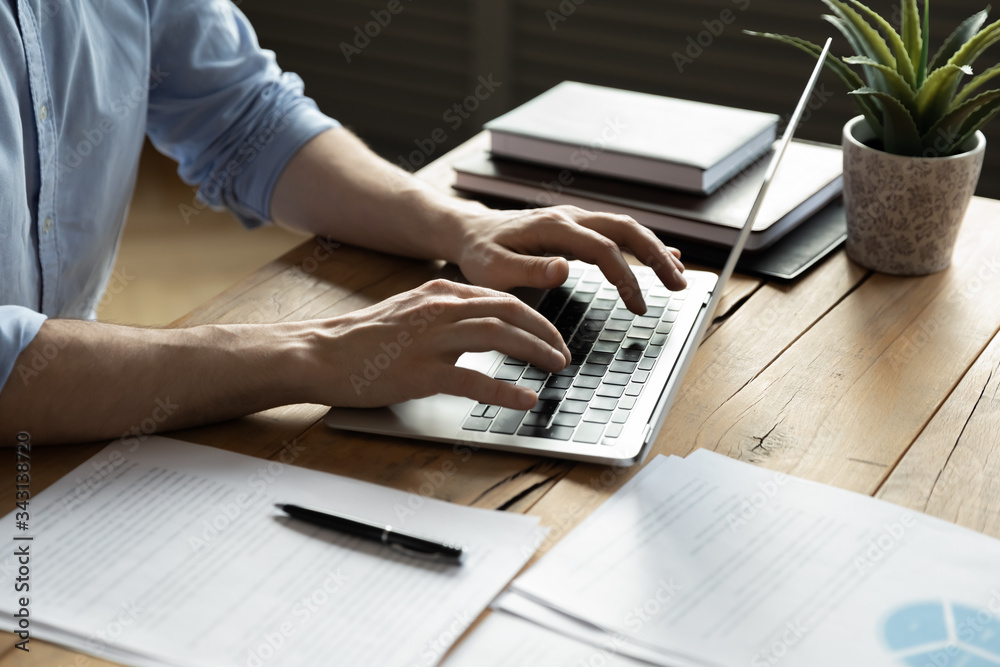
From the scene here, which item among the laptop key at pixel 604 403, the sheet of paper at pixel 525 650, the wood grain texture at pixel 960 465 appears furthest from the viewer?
the laptop key at pixel 604 403

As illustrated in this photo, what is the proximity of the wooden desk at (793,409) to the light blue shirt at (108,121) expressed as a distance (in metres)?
0.22

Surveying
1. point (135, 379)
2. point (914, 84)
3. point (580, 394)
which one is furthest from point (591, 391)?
point (914, 84)

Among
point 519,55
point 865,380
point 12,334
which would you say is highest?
point 12,334

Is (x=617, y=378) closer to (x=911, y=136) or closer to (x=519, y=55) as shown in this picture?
(x=911, y=136)

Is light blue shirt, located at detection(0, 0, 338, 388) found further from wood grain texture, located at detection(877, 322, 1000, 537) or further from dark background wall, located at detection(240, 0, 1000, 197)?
dark background wall, located at detection(240, 0, 1000, 197)

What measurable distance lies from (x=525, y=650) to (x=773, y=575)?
0.54ft

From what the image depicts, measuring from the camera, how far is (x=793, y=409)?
772 mm

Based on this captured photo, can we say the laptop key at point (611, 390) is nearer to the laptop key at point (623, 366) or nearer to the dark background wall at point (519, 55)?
the laptop key at point (623, 366)

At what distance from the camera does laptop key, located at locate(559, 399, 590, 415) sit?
0.75 meters

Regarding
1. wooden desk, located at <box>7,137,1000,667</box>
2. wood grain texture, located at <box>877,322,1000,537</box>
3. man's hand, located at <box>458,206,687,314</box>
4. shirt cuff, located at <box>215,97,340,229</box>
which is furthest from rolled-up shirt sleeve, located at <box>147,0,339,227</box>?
wood grain texture, located at <box>877,322,1000,537</box>

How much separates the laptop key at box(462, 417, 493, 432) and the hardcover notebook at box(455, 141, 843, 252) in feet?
1.27

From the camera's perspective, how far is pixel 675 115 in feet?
3.86

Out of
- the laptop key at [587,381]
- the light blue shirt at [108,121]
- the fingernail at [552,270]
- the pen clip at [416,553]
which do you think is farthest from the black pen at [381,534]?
the light blue shirt at [108,121]

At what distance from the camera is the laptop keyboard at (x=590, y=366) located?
2.44ft
